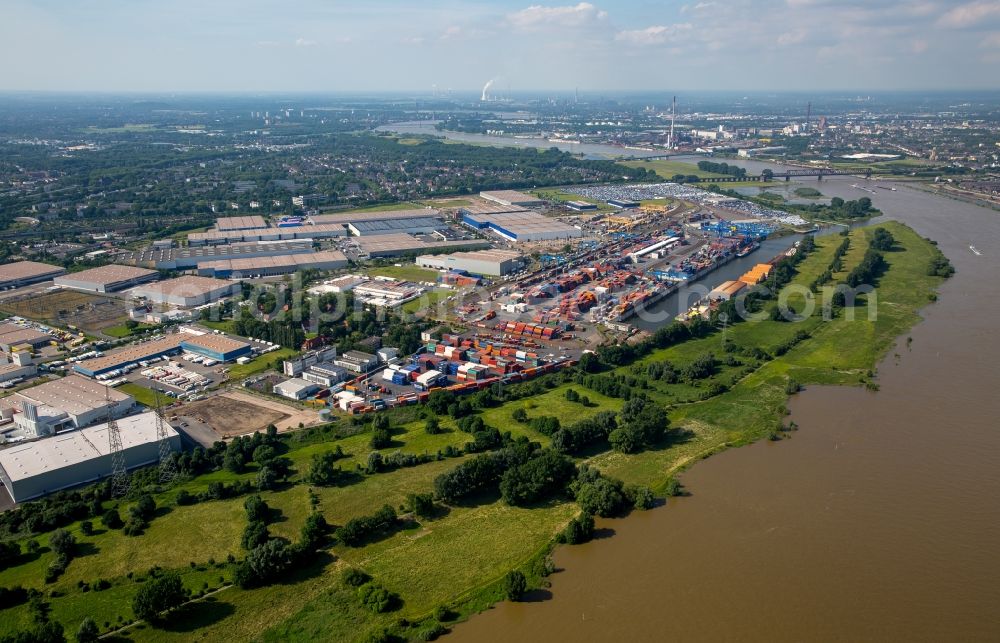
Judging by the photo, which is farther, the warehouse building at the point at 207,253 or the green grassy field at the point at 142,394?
the warehouse building at the point at 207,253

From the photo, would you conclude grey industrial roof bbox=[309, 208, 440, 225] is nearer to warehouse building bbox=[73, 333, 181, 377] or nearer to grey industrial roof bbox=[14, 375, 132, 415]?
warehouse building bbox=[73, 333, 181, 377]

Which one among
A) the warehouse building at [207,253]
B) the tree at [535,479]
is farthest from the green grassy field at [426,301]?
the tree at [535,479]

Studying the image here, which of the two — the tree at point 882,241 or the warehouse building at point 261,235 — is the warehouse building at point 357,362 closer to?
the warehouse building at point 261,235

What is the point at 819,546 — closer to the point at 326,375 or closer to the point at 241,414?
the point at 326,375

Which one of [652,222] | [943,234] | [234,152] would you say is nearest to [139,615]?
[652,222]

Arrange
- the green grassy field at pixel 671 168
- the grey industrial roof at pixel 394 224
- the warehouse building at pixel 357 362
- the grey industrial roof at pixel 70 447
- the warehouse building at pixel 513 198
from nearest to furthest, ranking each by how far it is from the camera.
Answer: the grey industrial roof at pixel 70 447
the warehouse building at pixel 357 362
the grey industrial roof at pixel 394 224
the warehouse building at pixel 513 198
the green grassy field at pixel 671 168

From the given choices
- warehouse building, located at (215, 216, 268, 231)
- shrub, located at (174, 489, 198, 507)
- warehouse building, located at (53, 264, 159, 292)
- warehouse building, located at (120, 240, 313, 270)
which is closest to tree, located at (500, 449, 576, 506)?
shrub, located at (174, 489, 198, 507)

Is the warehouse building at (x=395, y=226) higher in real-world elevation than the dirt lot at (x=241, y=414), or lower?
higher
